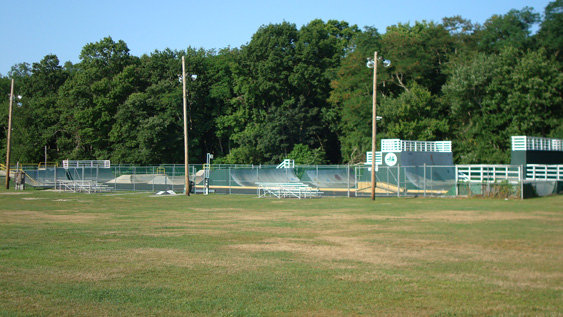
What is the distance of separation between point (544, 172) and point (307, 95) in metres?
42.8

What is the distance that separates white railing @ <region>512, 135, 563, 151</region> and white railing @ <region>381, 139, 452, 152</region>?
8.11 m

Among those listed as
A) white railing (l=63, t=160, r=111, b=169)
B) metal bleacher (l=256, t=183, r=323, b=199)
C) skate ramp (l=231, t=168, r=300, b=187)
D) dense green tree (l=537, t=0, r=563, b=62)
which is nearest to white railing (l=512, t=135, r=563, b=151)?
dense green tree (l=537, t=0, r=563, b=62)

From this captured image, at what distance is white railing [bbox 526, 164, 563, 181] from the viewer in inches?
1474

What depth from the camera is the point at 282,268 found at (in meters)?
9.80

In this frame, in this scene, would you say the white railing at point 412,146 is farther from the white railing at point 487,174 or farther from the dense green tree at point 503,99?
the white railing at point 487,174

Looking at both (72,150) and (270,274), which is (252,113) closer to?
Result: (72,150)

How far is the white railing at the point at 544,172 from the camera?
123 feet

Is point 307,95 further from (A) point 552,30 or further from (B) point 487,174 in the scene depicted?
(B) point 487,174

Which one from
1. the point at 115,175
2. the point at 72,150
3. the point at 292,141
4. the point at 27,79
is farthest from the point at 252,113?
the point at 27,79

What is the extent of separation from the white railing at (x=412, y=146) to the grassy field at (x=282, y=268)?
1050 inches

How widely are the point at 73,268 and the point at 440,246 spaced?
8.11 m

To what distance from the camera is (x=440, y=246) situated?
40.8ft

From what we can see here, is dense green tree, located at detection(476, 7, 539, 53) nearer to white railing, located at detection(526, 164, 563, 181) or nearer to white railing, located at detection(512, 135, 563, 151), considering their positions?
white railing, located at detection(512, 135, 563, 151)

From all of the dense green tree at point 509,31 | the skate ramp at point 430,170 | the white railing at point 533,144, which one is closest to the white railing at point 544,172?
the white railing at point 533,144
